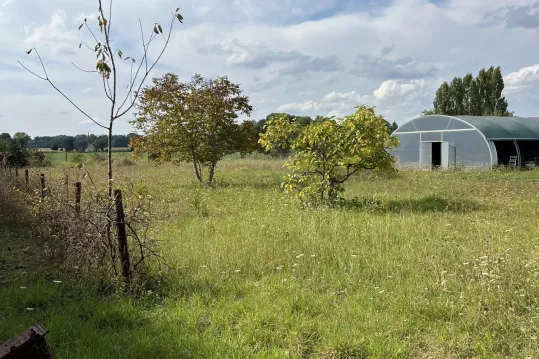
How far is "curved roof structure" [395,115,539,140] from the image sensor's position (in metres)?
22.4

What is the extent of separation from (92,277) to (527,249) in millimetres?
5585

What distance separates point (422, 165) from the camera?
24.6 m

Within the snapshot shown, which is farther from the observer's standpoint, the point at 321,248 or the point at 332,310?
the point at 321,248

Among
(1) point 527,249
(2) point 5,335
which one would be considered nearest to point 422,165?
(1) point 527,249

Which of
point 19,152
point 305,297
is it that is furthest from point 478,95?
point 305,297

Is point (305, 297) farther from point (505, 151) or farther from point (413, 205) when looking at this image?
point (505, 151)

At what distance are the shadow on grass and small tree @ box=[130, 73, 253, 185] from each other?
Answer: 807 centimetres

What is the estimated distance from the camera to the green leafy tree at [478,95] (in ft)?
140

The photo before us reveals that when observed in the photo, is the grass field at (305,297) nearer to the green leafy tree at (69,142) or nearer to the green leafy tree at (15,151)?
the green leafy tree at (15,151)

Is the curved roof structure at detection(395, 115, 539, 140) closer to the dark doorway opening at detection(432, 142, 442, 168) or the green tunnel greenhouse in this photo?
the green tunnel greenhouse

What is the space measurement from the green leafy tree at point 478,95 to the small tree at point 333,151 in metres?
37.0

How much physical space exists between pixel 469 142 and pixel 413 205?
48.3ft

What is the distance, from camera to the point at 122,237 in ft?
15.3

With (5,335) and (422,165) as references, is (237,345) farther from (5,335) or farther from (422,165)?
(422,165)
